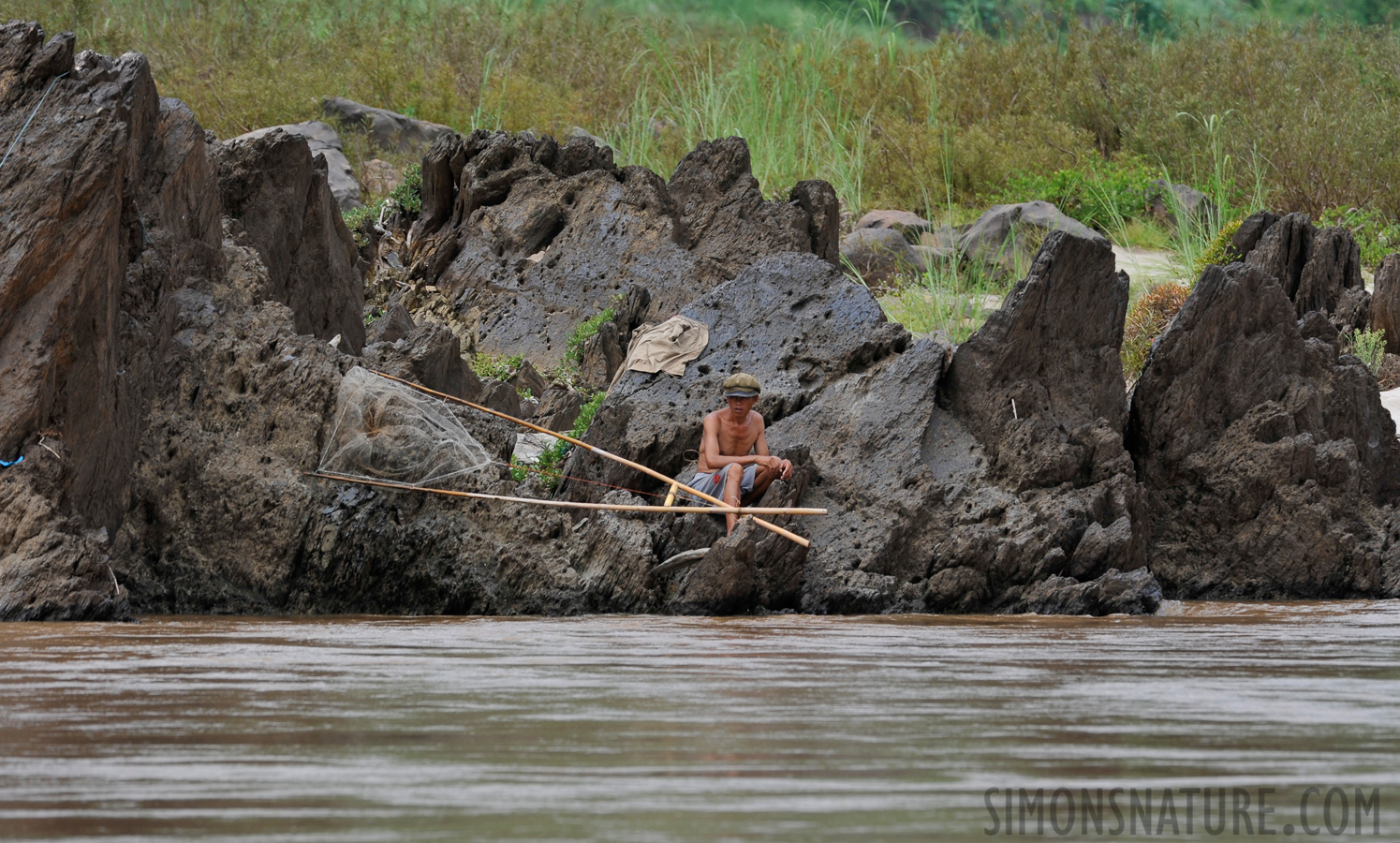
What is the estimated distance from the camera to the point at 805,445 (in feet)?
30.9

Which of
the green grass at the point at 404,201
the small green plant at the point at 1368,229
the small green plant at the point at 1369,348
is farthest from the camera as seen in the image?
the small green plant at the point at 1368,229

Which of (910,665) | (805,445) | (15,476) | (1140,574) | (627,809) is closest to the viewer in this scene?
(627,809)

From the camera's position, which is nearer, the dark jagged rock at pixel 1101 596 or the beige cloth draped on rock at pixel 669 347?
the dark jagged rock at pixel 1101 596

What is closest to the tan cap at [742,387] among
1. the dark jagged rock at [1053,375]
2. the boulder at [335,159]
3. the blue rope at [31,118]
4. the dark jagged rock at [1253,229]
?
the dark jagged rock at [1053,375]

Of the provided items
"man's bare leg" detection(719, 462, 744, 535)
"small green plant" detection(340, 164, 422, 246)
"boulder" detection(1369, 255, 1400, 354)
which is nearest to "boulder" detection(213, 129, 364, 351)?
"man's bare leg" detection(719, 462, 744, 535)

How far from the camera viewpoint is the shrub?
15.3 m

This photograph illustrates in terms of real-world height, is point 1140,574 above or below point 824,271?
below

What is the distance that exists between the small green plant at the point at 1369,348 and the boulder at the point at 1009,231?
4.07 metres

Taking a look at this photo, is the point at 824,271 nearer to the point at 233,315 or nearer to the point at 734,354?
the point at 734,354

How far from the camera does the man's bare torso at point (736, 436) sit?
30.1ft

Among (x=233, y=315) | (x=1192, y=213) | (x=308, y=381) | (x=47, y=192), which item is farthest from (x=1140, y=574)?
(x=1192, y=213)

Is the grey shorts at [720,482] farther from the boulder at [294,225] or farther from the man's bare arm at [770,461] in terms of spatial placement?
the boulder at [294,225]

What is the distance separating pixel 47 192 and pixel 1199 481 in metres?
6.84

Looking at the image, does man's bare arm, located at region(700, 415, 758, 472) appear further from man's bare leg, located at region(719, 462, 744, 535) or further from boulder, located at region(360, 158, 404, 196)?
boulder, located at region(360, 158, 404, 196)
